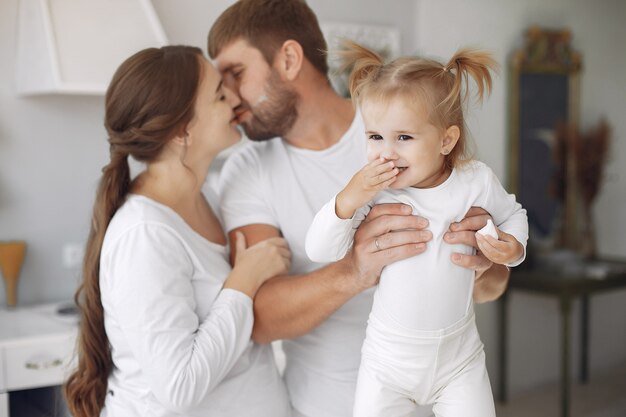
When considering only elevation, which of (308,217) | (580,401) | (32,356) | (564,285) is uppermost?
(308,217)

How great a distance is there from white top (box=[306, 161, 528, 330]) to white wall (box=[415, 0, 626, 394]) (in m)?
2.99

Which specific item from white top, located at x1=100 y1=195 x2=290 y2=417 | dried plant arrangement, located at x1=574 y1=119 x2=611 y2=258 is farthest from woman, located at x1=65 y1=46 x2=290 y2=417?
dried plant arrangement, located at x1=574 y1=119 x2=611 y2=258

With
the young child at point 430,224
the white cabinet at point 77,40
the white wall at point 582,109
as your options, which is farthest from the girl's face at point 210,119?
the white wall at point 582,109

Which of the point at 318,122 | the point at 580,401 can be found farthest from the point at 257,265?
the point at 580,401

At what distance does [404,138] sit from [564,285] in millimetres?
3217

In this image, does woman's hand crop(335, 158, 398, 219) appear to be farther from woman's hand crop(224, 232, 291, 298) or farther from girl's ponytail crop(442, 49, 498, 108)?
woman's hand crop(224, 232, 291, 298)

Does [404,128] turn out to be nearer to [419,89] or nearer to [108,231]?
[419,89]

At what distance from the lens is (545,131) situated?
491 centimetres

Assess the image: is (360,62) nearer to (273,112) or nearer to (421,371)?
(273,112)

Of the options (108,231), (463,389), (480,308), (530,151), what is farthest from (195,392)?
(530,151)

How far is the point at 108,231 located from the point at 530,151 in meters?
3.81

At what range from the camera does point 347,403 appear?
1.69m

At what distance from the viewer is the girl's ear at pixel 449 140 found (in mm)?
1387

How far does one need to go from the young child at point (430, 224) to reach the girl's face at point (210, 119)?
364mm
